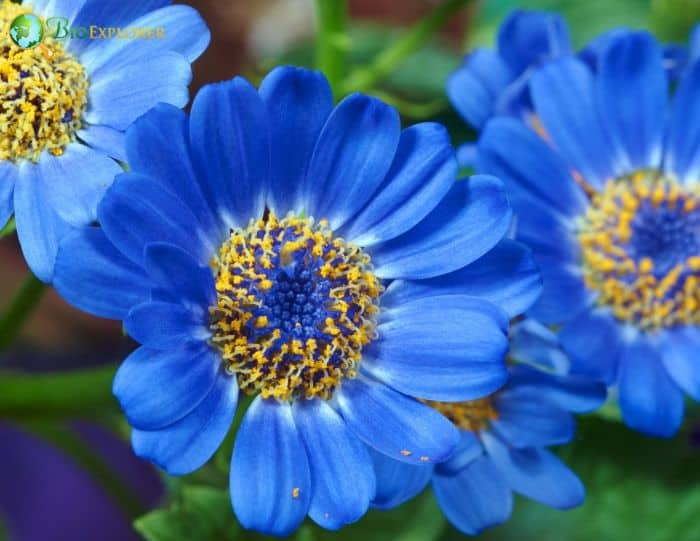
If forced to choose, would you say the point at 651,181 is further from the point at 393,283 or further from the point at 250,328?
the point at 250,328

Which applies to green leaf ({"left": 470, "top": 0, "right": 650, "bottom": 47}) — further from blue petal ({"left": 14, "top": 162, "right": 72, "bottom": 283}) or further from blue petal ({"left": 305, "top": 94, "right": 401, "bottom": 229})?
blue petal ({"left": 14, "top": 162, "right": 72, "bottom": 283})

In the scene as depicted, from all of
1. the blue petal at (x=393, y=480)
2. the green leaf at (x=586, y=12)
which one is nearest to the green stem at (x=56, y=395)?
the blue petal at (x=393, y=480)

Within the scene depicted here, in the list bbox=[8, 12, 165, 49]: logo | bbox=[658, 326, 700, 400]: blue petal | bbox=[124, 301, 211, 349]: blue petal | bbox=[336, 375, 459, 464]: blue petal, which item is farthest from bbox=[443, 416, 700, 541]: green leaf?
bbox=[8, 12, 165, 49]: logo

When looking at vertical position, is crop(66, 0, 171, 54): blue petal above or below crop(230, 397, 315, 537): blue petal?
above

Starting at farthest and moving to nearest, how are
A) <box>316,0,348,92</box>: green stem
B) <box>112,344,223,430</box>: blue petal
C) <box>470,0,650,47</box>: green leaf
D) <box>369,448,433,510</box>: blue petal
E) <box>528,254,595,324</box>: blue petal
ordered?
<box>470,0,650,47</box>: green leaf, <box>316,0,348,92</box>: green stem, <box>528,254,595,324</box>: blue petal, <box>369,448,433,510</box>: blue petal, <box>112,344,223,430</box>: blue petal

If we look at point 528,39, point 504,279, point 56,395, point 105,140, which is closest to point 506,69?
point 528,39

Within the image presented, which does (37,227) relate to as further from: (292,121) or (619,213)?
(619,213)
